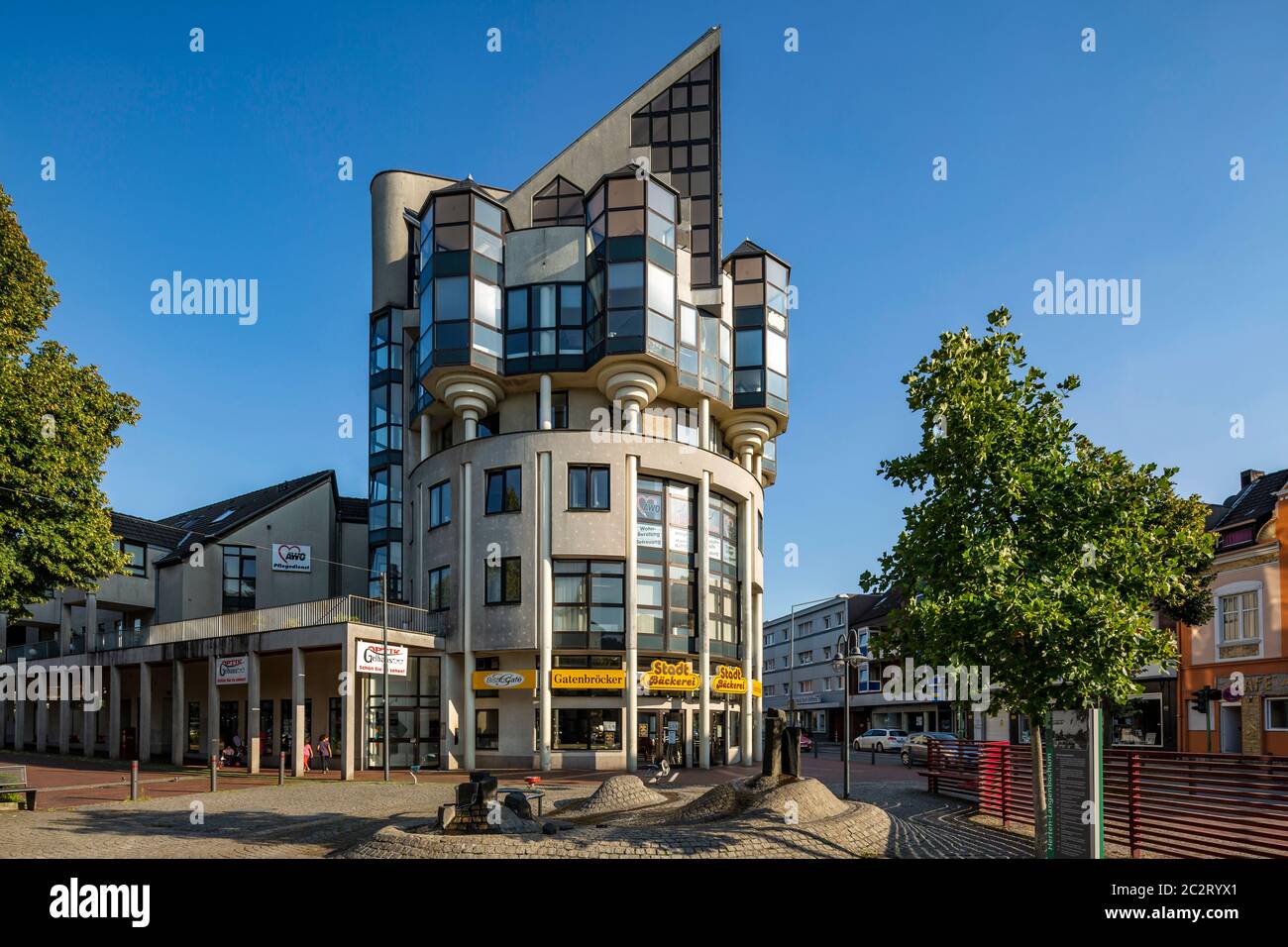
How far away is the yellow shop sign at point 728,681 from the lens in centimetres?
4119

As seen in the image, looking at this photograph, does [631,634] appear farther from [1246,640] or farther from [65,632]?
[65,632]

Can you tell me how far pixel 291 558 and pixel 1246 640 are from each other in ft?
134

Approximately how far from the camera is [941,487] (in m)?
14.7

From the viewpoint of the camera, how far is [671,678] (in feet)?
128

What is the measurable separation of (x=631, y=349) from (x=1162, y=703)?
2935cm

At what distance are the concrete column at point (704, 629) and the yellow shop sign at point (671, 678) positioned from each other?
50cm

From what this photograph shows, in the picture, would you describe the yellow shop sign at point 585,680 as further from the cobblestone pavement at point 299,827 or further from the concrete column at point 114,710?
the concrete column at point 114,710

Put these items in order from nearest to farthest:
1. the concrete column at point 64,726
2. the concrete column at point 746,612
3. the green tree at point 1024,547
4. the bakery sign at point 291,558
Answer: the green tree at point 1024,547
the concrete column at point 746,612
the concrete column at point 64,726
the bakery sign at point 291,558

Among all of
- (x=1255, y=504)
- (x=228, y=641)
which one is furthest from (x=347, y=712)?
(x=1255, y=504)

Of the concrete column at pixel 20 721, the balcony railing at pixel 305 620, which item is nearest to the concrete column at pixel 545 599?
the balcony railing at pixel 305 620

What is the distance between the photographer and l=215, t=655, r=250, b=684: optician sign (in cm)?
3662

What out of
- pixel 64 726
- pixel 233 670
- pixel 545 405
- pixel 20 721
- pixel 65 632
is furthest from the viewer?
pixel 20 721

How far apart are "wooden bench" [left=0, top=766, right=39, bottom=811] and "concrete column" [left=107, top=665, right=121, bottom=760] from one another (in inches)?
925
